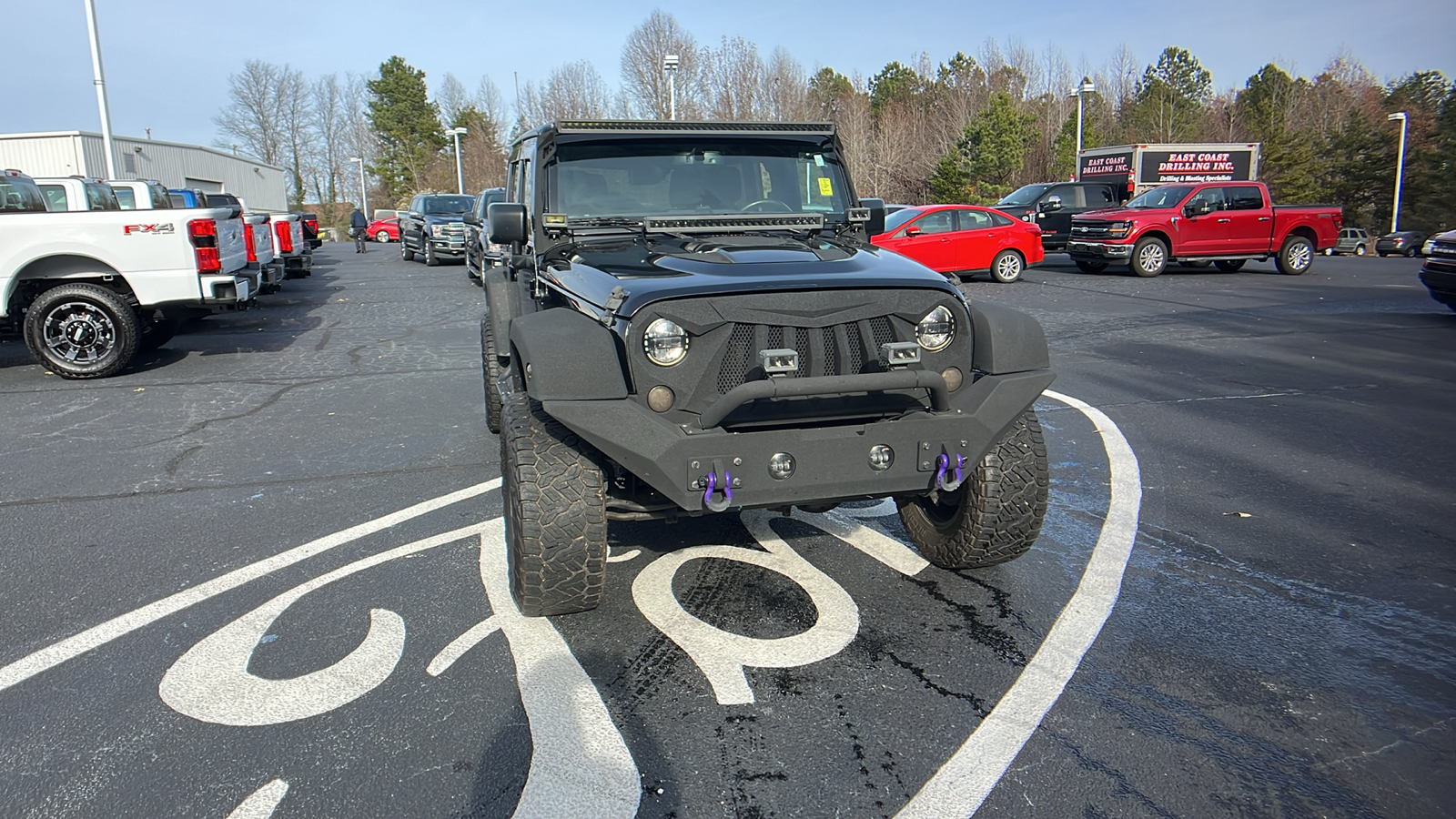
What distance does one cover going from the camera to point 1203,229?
60.5ft

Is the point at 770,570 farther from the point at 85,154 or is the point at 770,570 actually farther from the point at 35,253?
the point at 85,154

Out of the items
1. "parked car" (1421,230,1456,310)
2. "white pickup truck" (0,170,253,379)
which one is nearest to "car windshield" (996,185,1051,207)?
"parked car" (1421,230,1456,310)

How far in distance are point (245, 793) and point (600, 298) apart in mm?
2006

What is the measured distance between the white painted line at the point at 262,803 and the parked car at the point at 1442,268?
13784 mm

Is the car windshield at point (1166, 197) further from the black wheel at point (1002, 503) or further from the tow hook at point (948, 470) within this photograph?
the tow hook at point (948, 470)

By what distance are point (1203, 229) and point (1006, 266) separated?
4215mm

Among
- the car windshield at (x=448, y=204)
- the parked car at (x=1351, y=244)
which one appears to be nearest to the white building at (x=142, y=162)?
the car windshield at (x=448, y=204)

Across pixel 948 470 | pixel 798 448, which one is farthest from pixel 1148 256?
pixel 798 448

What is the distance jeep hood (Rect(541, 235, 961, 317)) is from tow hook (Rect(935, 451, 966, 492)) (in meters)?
0.65

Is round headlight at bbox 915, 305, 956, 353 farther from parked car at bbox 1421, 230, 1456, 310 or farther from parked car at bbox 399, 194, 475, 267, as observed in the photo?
parked car at bbox 399, 194, 475, 267

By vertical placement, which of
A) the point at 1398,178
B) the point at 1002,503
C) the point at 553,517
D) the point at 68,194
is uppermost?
the point at 1398,178

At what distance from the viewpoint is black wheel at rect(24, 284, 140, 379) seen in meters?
8.95

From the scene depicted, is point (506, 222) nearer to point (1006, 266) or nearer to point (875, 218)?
point (875, 218)

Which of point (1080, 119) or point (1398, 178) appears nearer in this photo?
point (1080, 119)
